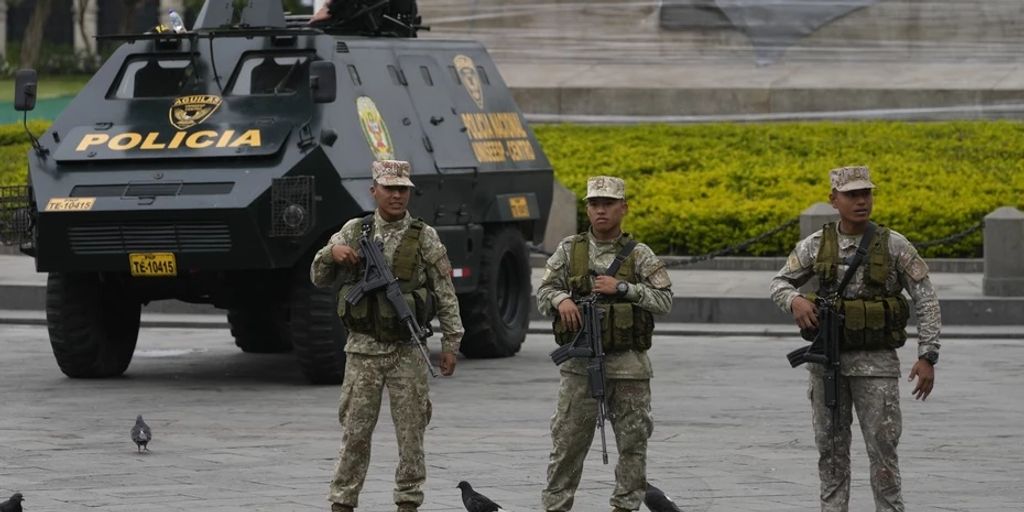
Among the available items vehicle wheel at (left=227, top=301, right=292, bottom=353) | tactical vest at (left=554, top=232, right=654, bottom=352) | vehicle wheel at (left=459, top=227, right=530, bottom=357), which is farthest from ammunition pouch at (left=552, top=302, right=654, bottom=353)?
vehicle wheel at (left=227, top=301, right=292, bottom=353)

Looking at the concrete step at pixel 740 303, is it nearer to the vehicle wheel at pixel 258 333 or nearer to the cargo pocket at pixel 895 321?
the vehicle wheel at pixel 258 333

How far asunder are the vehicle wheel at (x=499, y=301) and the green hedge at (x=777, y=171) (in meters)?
5.56

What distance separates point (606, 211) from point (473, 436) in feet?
11.8

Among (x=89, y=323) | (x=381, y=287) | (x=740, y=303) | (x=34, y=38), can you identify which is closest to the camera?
(x=381, y=287)

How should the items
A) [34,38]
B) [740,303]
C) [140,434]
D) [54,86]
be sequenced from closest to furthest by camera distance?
[140,434]
[740,303]
[54,86]
[34,38]

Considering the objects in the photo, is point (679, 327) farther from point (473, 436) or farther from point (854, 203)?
point (854, 203)

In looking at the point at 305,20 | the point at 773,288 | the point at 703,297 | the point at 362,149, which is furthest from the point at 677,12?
the point at 773,288

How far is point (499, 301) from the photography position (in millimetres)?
16750

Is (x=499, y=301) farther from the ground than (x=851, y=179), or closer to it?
closer to it

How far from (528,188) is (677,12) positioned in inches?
511

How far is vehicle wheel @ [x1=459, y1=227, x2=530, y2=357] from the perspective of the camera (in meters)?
16.1

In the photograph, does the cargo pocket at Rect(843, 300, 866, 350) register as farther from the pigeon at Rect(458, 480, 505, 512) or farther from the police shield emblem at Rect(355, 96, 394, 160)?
the police shield emblem at Rect(355, 96, 394, 160)

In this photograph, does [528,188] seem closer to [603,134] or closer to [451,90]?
[451,90]

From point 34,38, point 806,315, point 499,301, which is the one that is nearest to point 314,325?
point 499,301
